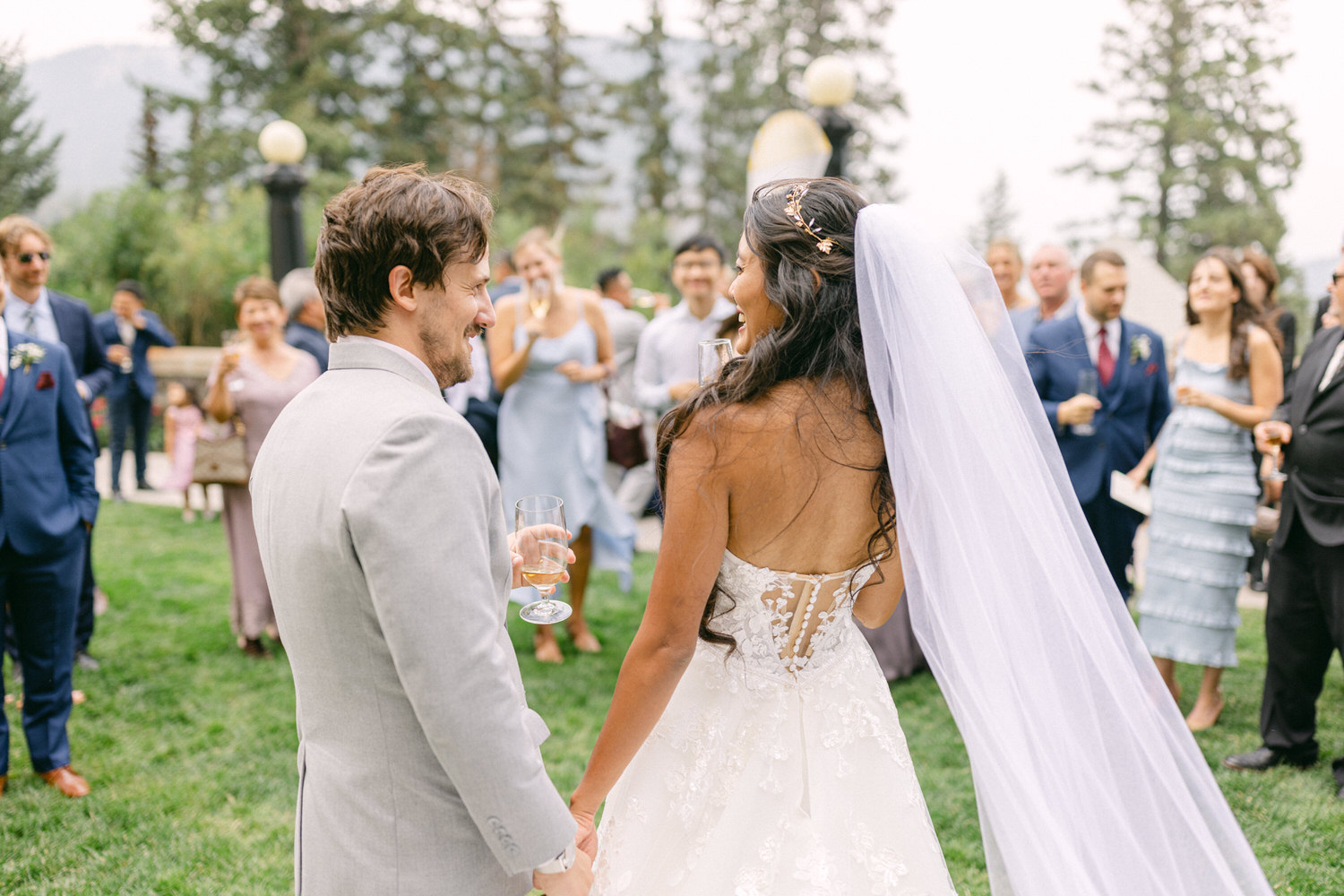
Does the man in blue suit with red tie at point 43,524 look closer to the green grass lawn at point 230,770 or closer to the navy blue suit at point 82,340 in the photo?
the green grass lawn at point 230,770

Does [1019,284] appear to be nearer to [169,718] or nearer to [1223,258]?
[1223,258]

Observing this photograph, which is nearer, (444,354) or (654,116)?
(444,354)

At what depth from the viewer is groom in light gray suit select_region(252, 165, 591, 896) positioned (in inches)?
52.9

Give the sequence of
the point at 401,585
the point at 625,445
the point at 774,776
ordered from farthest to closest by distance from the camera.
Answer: the point at 625,445 → the point at 774,776 → the point at 401,585

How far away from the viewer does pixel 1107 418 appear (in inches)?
191

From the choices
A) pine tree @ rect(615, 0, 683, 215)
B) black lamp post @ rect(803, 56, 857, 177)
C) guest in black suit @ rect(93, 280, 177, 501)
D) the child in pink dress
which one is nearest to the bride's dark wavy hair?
black lamp post @ rect(803, 56, 857, 177)

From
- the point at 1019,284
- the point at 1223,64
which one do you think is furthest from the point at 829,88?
the point at 1223,64

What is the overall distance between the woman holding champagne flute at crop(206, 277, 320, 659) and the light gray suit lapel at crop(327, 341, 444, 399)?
12.6 feet

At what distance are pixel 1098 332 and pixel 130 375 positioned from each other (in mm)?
10595

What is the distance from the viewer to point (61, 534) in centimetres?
369

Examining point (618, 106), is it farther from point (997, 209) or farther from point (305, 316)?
point (997, 209)

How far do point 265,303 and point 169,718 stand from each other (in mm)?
2315

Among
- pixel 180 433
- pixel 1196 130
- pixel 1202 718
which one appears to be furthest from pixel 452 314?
pixel 1196 130

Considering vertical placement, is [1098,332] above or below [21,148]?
below
